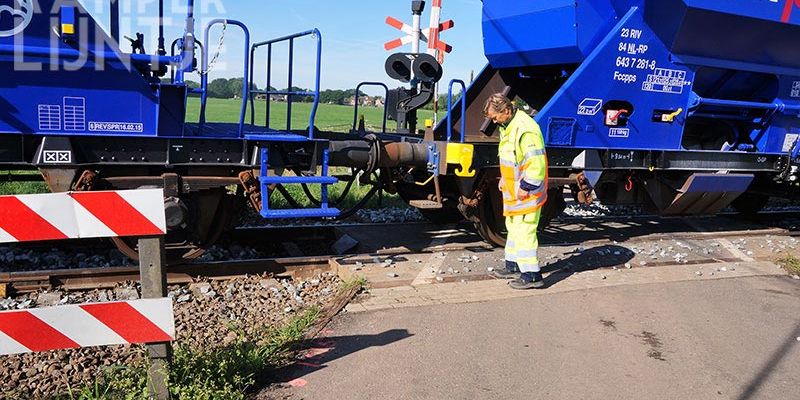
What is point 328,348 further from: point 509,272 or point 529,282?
point 509,272

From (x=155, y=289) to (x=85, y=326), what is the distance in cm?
37

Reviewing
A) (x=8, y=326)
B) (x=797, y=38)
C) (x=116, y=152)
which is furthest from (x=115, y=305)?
(x=797, y=38)

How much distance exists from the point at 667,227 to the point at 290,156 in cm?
646

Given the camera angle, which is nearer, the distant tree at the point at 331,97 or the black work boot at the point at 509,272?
the black work boot at the point at 509,272

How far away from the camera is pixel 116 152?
18.1 ft

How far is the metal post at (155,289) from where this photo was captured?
10.8 feet

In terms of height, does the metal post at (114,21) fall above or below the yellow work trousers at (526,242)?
above

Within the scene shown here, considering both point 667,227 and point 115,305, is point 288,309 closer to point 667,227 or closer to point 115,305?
point 115,305

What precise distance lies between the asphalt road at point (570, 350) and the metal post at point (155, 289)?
76 centimetres

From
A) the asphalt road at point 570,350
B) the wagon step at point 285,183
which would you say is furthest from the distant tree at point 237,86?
the asphalt road at point 570,350

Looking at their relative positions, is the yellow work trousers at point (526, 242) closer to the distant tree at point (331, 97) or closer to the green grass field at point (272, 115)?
the green grass field at point (272, 115)

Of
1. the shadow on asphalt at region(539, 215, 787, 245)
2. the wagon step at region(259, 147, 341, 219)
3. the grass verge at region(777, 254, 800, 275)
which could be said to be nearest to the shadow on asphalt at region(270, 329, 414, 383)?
the wagon step at region(259, 147, 341, 219)

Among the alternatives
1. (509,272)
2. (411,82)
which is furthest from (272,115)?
(509,272)

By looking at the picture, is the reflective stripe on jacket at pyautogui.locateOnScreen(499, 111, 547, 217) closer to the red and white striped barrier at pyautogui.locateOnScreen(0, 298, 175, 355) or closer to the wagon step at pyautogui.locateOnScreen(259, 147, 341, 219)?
the wagon step at pyautogui.locateOnScreen(259, 147, 341, 219)
